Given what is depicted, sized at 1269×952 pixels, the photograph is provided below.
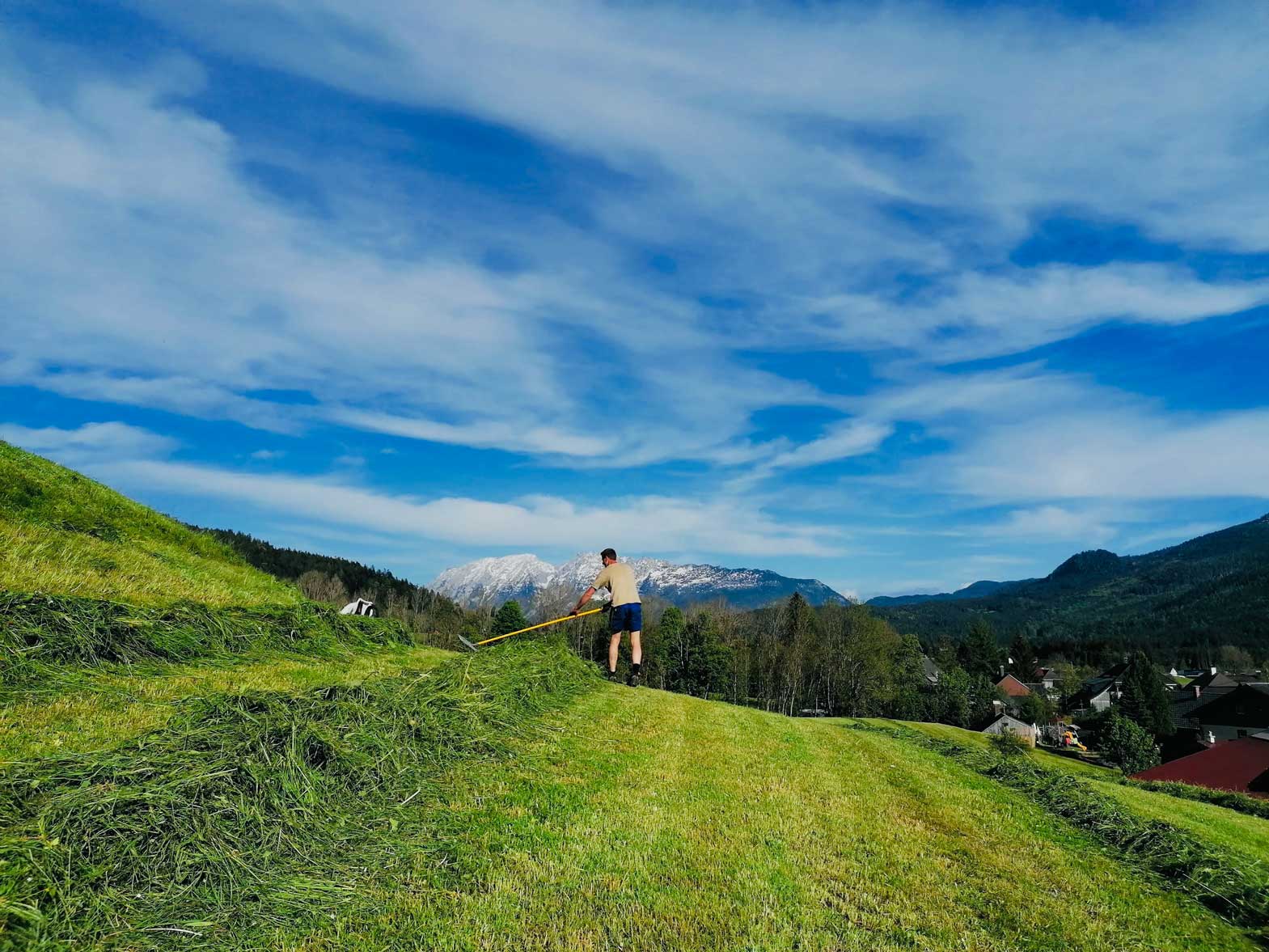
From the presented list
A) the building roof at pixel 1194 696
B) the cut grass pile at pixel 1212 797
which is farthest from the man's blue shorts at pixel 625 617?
the building roof at pixel 1194 696

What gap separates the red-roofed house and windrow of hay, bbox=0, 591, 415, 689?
4500cm

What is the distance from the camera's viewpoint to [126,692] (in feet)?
23.4

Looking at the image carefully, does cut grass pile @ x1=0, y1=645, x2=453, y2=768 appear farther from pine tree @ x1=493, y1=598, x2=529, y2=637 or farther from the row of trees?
the row of trees

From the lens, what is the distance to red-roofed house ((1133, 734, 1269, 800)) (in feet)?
124

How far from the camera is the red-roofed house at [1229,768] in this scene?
37719 mm

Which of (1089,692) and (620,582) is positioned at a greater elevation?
(620,582)

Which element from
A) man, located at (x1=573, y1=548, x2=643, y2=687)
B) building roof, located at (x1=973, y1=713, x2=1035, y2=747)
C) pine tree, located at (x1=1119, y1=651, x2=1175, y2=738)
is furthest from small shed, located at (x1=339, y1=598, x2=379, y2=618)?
pine tree, located at (x1=1119, y1=651, x2=1175, y2=738)

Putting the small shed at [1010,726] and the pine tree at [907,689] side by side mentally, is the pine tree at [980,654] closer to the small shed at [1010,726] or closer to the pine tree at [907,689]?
the pine tree at [907,689]

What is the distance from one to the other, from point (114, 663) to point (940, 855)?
31.0 ft

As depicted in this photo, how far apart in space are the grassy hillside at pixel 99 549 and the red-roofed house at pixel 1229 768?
46.0 metres

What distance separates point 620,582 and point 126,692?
28.6 ft

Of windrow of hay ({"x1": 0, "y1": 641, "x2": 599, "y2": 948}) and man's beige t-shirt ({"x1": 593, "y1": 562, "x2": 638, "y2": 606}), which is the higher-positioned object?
man's beige t-shirt ({"x1": 593, "y1": 562, "x2": 638, "y2": 606})

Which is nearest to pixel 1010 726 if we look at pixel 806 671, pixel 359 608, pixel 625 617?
pixel 806 671

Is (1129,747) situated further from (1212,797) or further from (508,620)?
(508,620)
